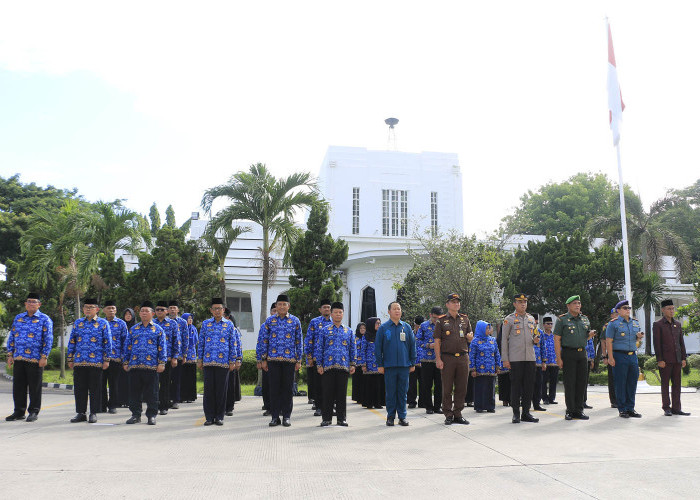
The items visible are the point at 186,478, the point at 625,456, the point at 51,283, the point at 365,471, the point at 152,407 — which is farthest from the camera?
the point at 51,283

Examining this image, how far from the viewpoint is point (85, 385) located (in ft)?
30.8

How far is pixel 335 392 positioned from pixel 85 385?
397cm

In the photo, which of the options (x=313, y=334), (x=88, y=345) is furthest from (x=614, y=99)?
(x=88, y=345)

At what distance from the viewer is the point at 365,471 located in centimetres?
565

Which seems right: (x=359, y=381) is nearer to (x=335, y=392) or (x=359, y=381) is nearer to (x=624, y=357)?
(x=335, y=392)

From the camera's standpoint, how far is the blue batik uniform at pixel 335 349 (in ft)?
30.4

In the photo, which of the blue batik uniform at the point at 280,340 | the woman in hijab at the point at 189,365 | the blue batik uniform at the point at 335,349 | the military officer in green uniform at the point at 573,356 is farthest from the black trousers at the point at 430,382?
the woman in hijab at the point at 189,365

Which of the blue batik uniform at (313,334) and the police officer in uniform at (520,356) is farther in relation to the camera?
the blue batik uniform at (313,334)

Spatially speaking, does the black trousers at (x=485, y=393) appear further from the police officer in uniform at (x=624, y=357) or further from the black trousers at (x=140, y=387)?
the black trousers at (x=140, y=387)

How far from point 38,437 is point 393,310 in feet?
17.0

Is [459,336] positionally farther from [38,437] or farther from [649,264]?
[649,264]

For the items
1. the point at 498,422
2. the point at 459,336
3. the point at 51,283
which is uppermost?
the point at 51,283

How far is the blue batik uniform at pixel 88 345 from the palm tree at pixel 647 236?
25191 mm

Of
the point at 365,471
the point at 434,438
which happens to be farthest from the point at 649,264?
the point at 365,471
